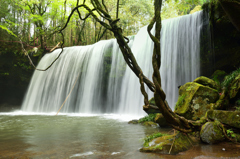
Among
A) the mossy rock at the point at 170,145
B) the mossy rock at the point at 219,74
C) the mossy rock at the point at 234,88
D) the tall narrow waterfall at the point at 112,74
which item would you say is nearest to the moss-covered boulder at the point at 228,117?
the mossy rock at the point at 170,145

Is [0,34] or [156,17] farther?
[0,34]

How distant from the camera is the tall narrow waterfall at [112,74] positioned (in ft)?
31.6

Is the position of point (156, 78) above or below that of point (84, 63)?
below

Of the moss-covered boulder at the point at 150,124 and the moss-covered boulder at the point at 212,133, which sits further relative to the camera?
the moss-covered boulder at the point at 150,124

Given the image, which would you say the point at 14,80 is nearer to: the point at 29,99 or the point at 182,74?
the point at 29,99

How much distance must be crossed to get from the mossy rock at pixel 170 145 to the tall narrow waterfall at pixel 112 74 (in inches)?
233

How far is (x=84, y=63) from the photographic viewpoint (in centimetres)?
1484

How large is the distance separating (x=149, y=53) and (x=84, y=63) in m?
5.90

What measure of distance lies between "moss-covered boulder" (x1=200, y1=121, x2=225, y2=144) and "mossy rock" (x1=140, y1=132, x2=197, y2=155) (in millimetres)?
374

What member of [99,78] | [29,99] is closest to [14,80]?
[29,99]

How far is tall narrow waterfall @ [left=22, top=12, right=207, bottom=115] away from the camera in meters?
9.62

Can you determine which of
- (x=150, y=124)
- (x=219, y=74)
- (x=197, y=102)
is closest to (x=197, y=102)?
(x=197, y=102)

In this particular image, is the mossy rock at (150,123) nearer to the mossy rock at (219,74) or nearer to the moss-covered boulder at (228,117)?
the moss-covered boulder at (228,117)

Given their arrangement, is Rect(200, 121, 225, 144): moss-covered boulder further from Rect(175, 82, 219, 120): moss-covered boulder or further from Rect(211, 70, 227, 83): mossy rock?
Rect(211, 70, 227, 83): mossy rock
